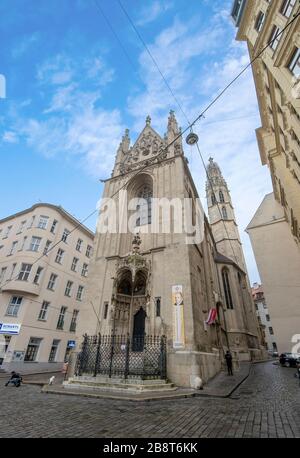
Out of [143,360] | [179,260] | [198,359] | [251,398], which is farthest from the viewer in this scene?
[179,260]

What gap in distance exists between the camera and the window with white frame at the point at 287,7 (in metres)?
10.3

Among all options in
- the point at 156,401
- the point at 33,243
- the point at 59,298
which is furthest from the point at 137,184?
the point at 156,401

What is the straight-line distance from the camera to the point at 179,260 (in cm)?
1366

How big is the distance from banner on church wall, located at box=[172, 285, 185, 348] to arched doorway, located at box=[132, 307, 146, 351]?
8.70 feet

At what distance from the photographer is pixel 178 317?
11.9 m

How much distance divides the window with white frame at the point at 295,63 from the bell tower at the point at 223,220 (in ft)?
105

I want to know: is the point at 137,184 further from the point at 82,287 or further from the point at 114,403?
the point at 114,403

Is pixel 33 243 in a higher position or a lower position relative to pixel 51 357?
higher

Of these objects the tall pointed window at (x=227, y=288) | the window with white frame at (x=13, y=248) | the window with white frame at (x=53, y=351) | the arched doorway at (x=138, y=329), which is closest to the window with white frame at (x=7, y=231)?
the window with white frame at (x=13, y=248)

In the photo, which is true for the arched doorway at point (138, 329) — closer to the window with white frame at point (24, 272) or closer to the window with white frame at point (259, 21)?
the window with white frame at point (24, 272)

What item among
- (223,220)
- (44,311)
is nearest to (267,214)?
(223,220)
